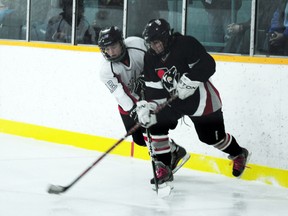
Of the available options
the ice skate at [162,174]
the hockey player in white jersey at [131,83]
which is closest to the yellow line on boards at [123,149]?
the hockey player in white jersey at [131,83]

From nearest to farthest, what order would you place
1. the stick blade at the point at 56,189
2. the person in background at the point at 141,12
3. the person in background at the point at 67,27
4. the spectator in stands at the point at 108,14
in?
the stick blade at the point at 56,189 < the person in background at the point at 141,12 < the spectator in stands at the point at 108,14 < the person in background at the point at 67,27

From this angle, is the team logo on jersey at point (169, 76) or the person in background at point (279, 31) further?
the person in background at point (279, 31)

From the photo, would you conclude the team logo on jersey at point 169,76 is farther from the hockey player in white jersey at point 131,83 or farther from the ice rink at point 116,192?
the ice rink at point 116,192

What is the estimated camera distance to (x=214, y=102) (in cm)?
456

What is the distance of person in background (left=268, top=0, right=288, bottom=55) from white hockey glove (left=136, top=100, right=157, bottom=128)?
945mm

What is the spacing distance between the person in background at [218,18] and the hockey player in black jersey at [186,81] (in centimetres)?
73

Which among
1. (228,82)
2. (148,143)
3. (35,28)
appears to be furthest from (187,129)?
(35,28)

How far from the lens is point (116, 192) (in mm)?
4484

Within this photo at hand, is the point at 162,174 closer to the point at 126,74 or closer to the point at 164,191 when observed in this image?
the point at 164,191

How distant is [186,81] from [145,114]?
279mm

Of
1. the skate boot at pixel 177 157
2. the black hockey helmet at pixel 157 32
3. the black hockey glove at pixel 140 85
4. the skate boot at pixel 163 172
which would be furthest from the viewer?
the skate boot at pixel 177 157

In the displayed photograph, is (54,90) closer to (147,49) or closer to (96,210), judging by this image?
(147,49)

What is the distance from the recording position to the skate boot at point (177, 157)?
4.93 metres

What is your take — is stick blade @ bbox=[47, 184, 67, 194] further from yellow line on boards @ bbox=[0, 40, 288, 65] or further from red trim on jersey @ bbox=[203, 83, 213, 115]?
yellow line on boards @ bbox=[0, 40, 288, 65]
